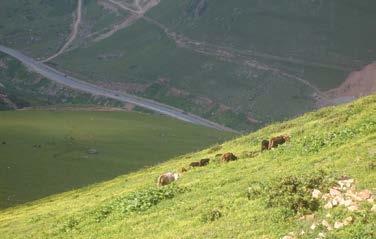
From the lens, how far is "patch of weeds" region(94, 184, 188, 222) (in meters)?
29.3

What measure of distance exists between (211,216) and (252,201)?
1.77 metres

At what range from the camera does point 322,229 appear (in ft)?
62.1

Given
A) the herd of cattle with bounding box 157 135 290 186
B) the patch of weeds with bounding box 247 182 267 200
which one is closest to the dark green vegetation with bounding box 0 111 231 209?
the herd of cattle with bounding box 157 135 290 186

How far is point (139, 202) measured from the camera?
29672mm

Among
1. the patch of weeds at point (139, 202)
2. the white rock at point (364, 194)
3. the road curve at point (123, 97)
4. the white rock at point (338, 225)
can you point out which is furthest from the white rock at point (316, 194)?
the road curve at point (123, 97)

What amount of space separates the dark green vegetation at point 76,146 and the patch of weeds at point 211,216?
38076 millimetres

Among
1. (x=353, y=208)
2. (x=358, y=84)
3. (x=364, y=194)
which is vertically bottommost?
(x=358, y=84)

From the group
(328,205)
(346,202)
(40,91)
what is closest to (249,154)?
(328,205)

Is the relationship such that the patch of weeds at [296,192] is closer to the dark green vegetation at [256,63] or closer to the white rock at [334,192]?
the white rock at [334,192]

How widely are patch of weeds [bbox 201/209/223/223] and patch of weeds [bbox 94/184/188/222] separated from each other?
588cm

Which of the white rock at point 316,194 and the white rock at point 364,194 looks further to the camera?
the white rock at point 316,194

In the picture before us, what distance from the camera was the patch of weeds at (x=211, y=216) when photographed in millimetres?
23434

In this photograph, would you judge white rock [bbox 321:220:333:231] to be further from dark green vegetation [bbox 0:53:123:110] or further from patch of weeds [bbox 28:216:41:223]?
dark green vegetation [bbox 0:53:123:110]

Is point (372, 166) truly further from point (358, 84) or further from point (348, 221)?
point (358, 84)
